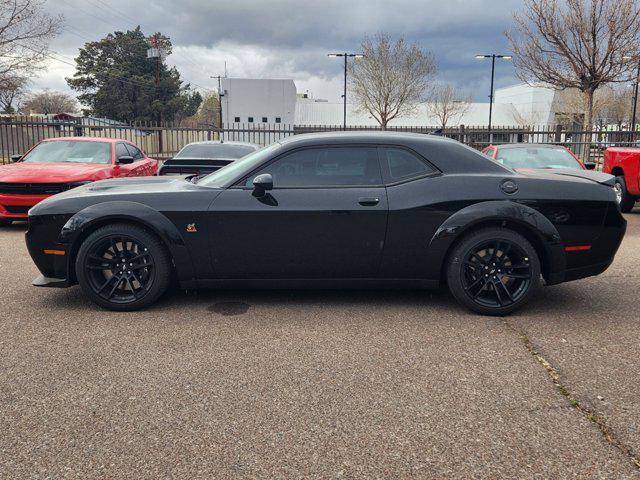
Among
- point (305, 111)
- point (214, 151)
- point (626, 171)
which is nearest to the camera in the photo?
point (214, 151)

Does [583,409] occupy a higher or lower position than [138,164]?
lower

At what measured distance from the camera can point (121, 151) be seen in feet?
32.6

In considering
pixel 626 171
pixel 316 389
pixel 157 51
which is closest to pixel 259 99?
pixel 157 51

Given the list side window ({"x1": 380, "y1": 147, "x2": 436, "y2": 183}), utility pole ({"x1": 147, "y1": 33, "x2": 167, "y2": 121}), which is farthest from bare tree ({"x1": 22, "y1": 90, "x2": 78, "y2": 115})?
side window ({"x1": 380, "y1": 147, "x2": 436, "y2": 183})

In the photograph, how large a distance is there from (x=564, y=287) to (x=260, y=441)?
4015mm

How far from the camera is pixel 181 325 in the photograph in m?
4.18

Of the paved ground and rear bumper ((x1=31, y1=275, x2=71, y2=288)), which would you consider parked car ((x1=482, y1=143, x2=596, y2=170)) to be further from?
rear bumper ((x1=31, y1=275, x2=71, y2=288))

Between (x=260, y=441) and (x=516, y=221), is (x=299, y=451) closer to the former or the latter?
(x=260, y=441)

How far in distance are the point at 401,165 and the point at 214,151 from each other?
5.87 m

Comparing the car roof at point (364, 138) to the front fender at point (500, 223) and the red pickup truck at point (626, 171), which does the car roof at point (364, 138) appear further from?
the red pickup truck at point (626, 171)

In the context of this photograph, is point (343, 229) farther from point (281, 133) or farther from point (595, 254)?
point (281, 133)

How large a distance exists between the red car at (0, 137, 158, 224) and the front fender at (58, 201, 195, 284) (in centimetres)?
407

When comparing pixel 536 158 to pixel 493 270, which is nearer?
pixel 493 270

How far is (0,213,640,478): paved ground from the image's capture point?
7.97 ft
